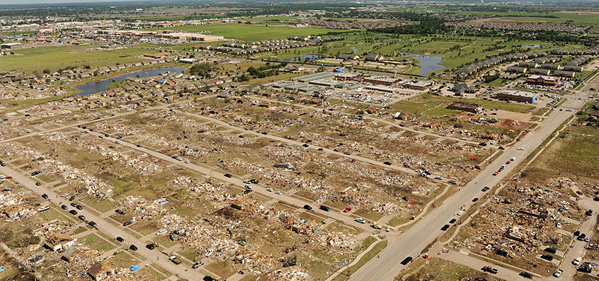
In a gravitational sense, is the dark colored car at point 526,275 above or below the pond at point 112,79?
below

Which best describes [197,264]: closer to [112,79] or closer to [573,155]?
[573,155]

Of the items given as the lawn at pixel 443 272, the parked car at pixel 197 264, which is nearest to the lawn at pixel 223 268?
the parked car at pixel 197 264

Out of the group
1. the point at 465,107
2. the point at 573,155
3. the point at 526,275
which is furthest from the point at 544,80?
the point at 526,275

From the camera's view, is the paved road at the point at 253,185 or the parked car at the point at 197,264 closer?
the parked car at the point at 197,264

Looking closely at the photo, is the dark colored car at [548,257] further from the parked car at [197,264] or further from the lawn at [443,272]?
the parked car at [197,264]

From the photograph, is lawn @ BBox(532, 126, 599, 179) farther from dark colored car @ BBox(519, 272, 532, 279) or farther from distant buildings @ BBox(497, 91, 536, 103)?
dark colored car @ BBox(519, 272, 532, 279)
